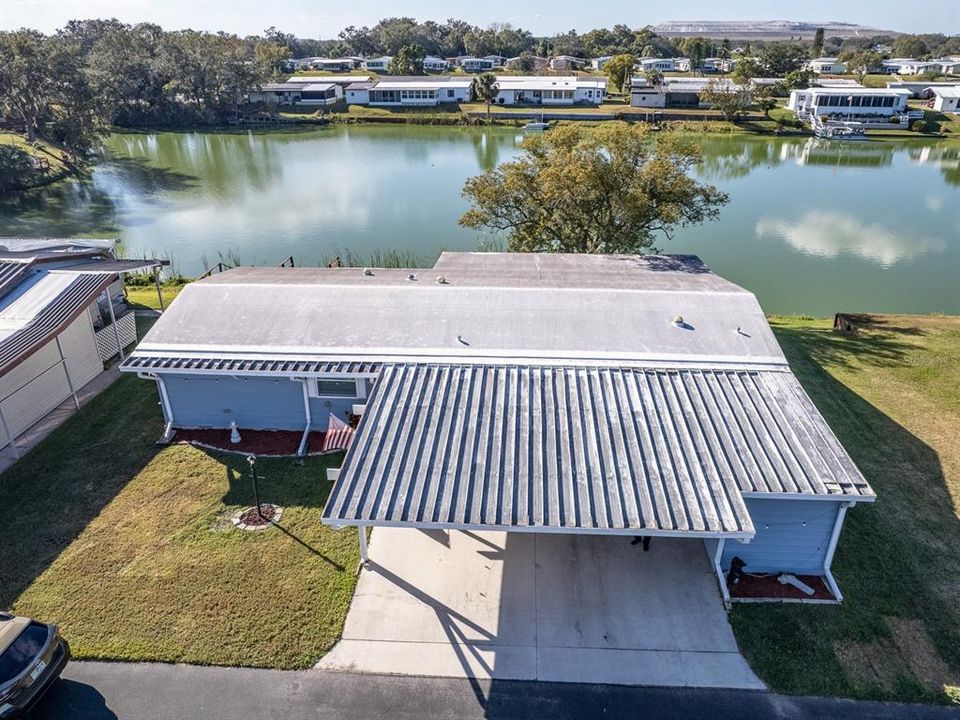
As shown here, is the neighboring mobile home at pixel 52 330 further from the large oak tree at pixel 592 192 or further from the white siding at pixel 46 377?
the large oak tree at pixel 592 192

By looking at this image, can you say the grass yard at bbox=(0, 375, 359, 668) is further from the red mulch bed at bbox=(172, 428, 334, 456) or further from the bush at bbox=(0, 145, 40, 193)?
the bush at bbox=(0, 145, 40, 193)

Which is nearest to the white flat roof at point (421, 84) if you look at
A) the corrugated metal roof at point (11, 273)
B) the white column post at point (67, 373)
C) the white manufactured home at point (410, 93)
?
the white manufactured home at point (410, 93)

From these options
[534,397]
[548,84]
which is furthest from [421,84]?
[534,397]

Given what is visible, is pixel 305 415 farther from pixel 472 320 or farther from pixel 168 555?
pixel 472 320

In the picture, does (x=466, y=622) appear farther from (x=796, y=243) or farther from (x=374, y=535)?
(x=796, y=243)

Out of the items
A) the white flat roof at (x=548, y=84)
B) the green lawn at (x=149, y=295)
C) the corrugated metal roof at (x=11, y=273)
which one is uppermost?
the white flat roof at (x=548, y=84)
